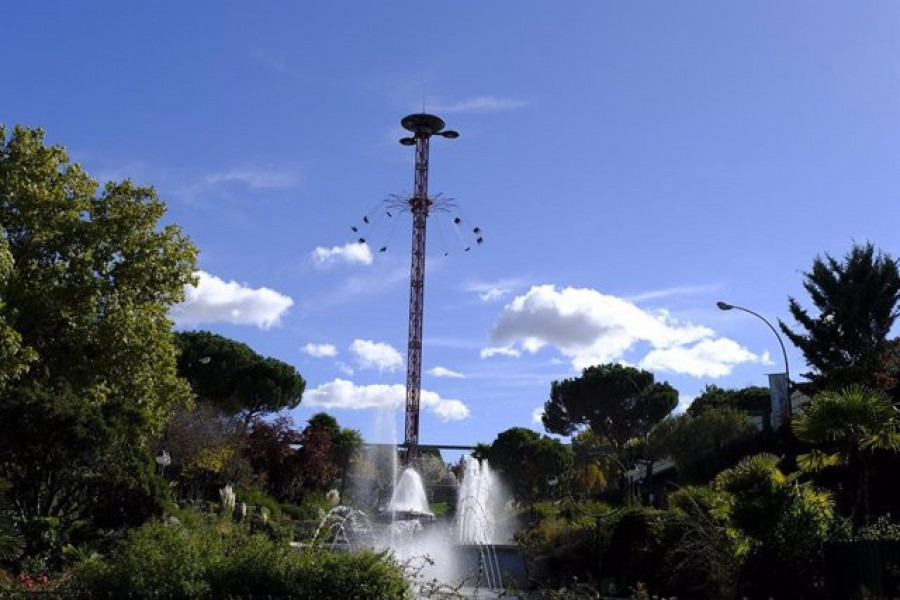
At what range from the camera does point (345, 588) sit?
1038cm

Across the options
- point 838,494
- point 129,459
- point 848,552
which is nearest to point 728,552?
point 848,552

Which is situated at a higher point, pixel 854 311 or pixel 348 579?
pixel 854 311

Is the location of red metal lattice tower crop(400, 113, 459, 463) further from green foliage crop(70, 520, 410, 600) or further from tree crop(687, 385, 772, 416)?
green foliage crop(70, 520, 410, 600)

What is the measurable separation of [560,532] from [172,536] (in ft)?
40.6

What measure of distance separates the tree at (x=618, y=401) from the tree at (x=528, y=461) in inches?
189

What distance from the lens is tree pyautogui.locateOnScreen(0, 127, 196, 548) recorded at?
17.4m

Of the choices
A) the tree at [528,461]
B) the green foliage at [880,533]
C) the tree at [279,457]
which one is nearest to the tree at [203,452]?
the tree at [279,457]

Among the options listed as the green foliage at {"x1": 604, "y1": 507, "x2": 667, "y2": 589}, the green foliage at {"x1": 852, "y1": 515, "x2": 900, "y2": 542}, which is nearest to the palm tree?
the green foliage at {"x1": 852, "y1": 515, "x2": 900, "y2": 542}

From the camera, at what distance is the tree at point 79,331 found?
57.2 feet

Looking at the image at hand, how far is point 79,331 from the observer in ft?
66.5

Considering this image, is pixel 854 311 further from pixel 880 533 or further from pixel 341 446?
pixel 341 446

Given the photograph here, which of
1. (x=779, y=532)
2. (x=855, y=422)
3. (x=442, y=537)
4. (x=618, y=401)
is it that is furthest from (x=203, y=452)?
(x=618, y=401)

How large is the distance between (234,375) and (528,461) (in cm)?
2252

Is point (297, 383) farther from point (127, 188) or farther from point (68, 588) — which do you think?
point (68, 588)
